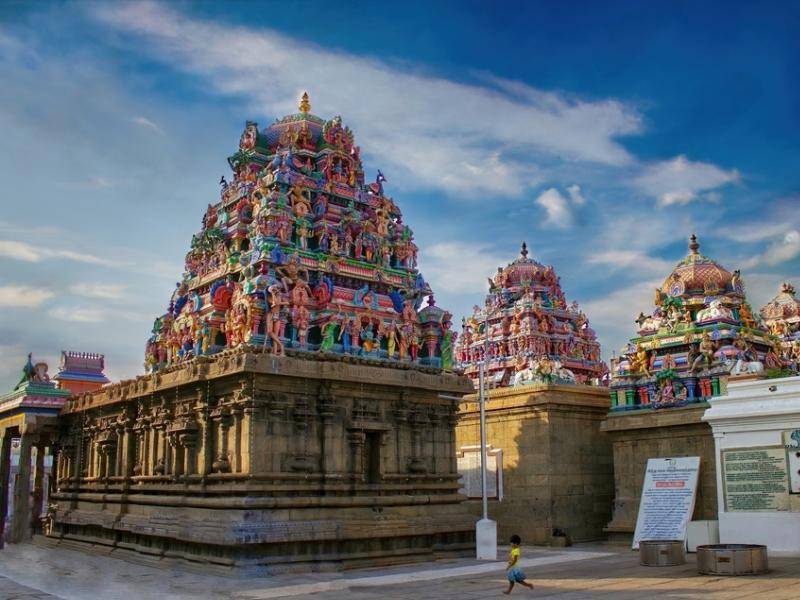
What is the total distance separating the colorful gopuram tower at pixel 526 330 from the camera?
5784 centimetres

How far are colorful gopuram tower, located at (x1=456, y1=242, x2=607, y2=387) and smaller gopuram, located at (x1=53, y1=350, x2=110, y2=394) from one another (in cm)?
2414

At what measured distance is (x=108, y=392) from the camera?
35.2m

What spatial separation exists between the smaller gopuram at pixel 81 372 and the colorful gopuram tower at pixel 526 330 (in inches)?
950

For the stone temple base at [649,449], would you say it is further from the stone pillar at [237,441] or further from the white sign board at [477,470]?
the stone pillar at [237,441]

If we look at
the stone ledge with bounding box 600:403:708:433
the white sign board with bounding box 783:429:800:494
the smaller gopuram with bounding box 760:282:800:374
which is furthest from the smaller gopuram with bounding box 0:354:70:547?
the smaller gopuram with bounding box 760:282:800:374

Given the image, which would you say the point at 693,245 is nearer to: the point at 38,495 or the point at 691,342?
the point at 691,342

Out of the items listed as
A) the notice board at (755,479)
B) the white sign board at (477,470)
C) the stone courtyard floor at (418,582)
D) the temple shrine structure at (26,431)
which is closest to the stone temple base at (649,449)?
the notice board at (755,479)

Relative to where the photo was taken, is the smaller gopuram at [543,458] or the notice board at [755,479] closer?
the notice board at [755,479]

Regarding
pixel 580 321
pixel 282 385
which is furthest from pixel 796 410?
pixel 580 321

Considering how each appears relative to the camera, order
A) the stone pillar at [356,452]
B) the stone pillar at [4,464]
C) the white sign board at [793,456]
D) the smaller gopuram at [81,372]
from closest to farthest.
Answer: the white sign board at [793,456], the stone pillar at [356,452], the stone pillar at [4,464], the smaller gopuram at [81,372]

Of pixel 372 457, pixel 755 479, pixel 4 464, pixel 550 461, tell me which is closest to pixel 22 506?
pixel 4 464

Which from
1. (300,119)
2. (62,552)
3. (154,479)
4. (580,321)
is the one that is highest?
(300,119)

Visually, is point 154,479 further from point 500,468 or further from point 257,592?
point 500,468

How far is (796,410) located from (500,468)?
43.6 ft
